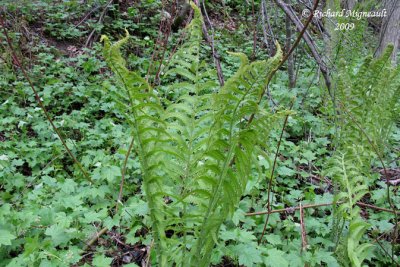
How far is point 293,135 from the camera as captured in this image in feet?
→ 12.9

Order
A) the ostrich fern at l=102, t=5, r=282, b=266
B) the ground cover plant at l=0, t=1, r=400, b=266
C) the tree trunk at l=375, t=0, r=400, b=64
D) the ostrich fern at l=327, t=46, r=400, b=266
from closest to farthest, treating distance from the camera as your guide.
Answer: the ostrich fern at l=102, t=5, r=282, b=266
the ground cover plant at l=0, t=1, r=400, b=266
the ostrich fern at l=327, t=46, r=400, b=266
the tree trunk at l=375, t=0, r=400, b=64

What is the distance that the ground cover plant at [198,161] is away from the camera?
1.60 m

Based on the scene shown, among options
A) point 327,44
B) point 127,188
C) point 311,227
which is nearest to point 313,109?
point 327,44

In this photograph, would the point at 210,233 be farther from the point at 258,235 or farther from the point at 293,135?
the point at 293,135

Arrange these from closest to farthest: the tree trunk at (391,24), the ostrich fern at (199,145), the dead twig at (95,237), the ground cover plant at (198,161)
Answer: the ostrich fern at (199,145) → the ground cover plant at (198,161) → the dead twig at (95,237) → the tree trunk at (391,24)

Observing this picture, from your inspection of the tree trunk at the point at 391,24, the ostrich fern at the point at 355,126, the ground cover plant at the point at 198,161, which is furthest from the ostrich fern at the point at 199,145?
the tree trunk at the point at 391,24

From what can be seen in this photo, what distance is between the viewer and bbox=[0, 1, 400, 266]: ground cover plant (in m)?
1.60

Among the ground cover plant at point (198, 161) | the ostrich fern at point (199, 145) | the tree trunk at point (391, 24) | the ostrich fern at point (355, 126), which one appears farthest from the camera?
the tree trunk at point (391, 24)

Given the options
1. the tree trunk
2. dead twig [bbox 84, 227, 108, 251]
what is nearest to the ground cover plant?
dead twig [bbox 84, 227, 108, 251]

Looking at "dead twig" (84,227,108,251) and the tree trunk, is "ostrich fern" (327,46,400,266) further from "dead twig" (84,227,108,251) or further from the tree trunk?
the tree trunk

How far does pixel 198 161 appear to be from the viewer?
1.84 metres

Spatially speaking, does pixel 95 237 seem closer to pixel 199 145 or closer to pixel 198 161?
pixel 198 161

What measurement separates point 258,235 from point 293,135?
5.80 feet

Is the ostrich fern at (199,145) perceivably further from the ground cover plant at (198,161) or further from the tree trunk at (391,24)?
the tree trunk at (391,24)
